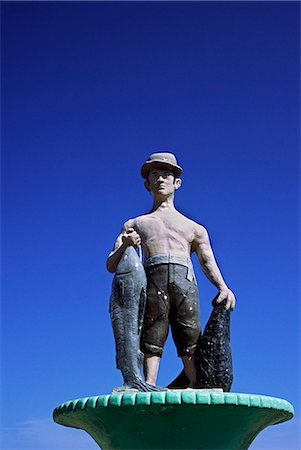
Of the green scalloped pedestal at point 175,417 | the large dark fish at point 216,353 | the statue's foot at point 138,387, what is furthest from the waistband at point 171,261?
the green scalloped pedestal at point 175,417

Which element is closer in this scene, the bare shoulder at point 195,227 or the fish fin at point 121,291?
the fish fin at point 121,291

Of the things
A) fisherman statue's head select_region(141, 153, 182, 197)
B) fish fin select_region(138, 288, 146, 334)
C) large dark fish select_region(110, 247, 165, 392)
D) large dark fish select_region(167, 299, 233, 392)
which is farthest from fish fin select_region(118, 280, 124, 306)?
fisherman statue's head select_region(141, 153, 182, 197)

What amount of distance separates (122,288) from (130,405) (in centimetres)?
115

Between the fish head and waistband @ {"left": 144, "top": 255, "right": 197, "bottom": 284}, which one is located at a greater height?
waistband @ {"left": 144, "top": 255, "right": 197, "bottom": 284}

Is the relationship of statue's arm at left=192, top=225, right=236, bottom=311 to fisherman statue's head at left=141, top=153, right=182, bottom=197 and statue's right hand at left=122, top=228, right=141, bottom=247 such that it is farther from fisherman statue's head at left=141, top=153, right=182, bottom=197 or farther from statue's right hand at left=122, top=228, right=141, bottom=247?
statue's right hand at left=122, top=228, right=141, bottom=247

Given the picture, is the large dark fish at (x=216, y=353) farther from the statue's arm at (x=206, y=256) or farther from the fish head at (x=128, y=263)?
the fish head at (x=128, y=263)

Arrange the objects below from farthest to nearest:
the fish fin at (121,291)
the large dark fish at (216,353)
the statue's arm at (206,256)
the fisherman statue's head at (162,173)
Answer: the fisherman statue's head at (162,173) < the statue's arm at (206,256) < the large dark fish at (216,353) < the fish fin at (121,291)

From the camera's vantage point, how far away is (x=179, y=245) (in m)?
6.60

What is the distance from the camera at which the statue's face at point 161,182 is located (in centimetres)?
688

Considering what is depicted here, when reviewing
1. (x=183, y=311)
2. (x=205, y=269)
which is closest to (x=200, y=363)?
(x=183, y=311)

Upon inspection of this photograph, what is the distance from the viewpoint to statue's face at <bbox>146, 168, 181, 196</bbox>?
22.6 ft

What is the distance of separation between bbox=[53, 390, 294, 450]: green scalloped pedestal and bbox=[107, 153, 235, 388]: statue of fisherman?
817 mm

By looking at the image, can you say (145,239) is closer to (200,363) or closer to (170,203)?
(170,203)

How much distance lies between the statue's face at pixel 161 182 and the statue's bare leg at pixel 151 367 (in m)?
1.58
